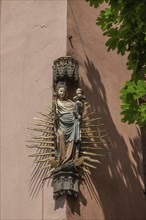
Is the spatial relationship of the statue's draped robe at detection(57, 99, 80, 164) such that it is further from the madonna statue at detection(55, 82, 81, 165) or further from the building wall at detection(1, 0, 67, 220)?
the building wall at detection(1, 0, 67, 220)

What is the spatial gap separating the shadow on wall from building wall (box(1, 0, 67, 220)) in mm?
577

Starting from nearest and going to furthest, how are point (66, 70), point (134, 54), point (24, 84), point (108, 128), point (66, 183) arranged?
point (134, 54), point (66, 183), point (66, 70), point (108, 128), point (24, 84)

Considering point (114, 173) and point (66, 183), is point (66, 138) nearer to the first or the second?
point (66, 183)

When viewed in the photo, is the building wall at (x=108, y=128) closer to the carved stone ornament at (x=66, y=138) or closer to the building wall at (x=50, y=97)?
the building wall at (x=50, y=97)

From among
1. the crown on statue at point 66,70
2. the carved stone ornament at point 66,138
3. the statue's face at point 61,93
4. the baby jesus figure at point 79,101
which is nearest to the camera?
the carved stone ornament at point 66,138

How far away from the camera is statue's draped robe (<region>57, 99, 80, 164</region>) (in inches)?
328

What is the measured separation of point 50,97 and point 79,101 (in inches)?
20.4

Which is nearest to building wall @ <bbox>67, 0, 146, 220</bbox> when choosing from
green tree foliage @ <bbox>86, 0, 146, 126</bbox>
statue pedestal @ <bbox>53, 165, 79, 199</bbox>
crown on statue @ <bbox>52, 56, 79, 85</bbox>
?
crown on statue @ <bbox>52, 56, 79, 85</bbox>

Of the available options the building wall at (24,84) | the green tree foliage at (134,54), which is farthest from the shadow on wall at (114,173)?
the green tree foliage at (134,54)

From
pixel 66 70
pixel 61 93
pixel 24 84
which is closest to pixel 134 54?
pixel 61 93

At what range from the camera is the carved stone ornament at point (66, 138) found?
822 centimetres

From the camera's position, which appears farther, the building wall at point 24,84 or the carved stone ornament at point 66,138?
the building wall at point 24,84

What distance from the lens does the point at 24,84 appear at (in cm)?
946

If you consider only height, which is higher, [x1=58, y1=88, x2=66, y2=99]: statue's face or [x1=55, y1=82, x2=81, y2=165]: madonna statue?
[x1=58, y1=88, x2=66, y2=99]: statue's face
